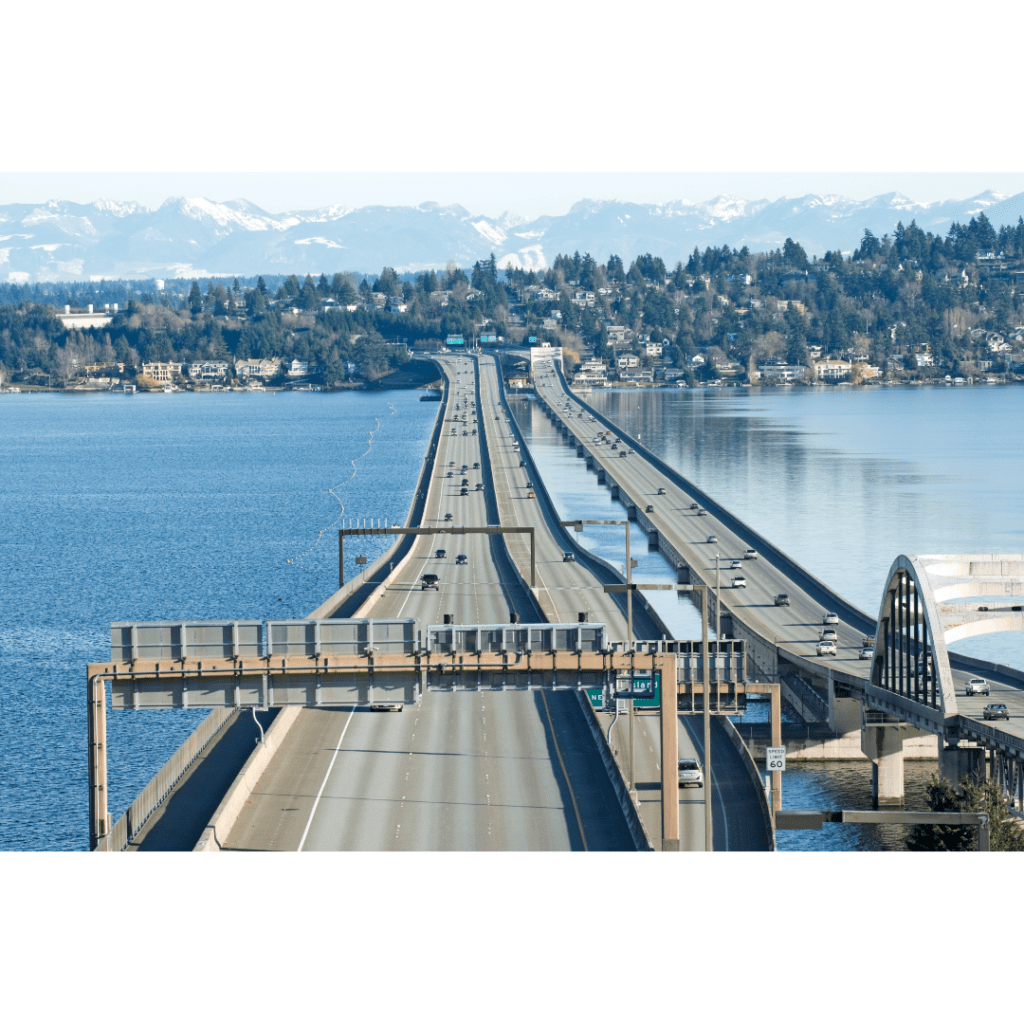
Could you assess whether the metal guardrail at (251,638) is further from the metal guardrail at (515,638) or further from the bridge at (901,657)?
the bridge at (901,657)

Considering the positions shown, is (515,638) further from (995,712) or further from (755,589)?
(755,589)

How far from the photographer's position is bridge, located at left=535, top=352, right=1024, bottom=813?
4231cm

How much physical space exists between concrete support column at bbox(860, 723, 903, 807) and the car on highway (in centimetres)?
812

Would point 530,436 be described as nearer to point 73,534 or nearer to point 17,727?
point 73,534

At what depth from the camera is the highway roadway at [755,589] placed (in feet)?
156

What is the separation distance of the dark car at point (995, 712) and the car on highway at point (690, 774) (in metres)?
8.87

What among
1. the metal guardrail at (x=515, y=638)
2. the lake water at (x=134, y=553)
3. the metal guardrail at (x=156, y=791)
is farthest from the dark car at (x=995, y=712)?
the lake water at (x=134, y=553)

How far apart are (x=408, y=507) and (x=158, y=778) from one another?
80440 millimetres

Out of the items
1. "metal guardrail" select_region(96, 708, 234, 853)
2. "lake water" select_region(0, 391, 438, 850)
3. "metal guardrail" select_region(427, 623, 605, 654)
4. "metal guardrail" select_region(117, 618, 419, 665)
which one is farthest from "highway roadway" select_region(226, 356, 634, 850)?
"lake water" select_region(0, 391, 438, 850)

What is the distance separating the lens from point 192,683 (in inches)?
1168

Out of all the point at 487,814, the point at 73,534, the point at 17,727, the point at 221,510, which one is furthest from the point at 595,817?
the point at 221,510

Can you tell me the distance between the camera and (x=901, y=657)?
152 ft

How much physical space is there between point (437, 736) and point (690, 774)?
6980mm

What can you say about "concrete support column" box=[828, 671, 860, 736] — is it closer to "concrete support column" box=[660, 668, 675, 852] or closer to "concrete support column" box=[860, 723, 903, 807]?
"concrete support column" box=[860, 723, 903, 807]
